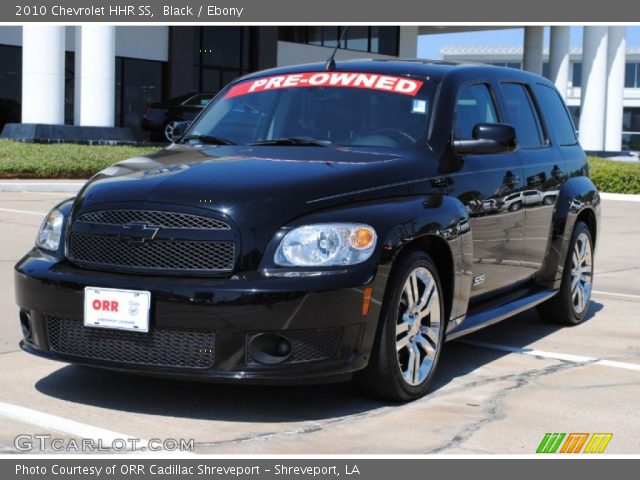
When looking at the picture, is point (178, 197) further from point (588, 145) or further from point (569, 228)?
point (588, 145)

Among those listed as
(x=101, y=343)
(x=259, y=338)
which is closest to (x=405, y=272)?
(x=259, y=338)

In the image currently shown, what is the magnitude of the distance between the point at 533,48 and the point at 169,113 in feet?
56.0

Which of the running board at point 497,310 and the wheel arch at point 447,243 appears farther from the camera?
the running board at point 497,310

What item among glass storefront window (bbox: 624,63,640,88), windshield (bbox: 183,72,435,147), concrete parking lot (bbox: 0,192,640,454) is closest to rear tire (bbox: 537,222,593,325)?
concrete parking lot (bbox: 0,192,640,454)

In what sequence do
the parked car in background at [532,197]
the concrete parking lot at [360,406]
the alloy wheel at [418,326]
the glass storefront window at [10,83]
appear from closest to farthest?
1. the concrete parking lot at [360,406]
2. the alloy wheel at [418,326]
3. the parked car in background at [532,197]
4. the glass storefront window at [10,83]

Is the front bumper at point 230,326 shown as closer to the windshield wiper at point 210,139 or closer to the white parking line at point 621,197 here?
the windshield wiper at point 210,139

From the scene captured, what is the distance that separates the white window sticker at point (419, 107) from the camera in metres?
5.96

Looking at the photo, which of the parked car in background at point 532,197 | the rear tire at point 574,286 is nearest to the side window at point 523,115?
the parked car in background at point 532,197

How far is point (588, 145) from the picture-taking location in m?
35.2

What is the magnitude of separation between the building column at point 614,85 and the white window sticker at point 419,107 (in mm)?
31721

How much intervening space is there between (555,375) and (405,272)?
148 cm

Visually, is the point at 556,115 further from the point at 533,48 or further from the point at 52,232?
the point at 533,48

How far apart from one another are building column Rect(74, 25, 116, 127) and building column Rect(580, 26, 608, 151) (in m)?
17.5

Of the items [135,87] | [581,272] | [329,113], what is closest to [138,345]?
[329,113]
